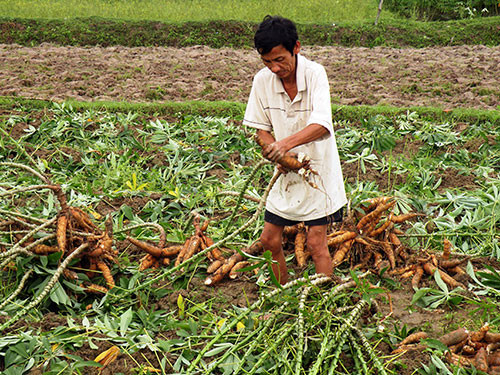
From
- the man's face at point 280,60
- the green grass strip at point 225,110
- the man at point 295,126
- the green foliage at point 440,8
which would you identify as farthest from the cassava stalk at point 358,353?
the green foliage at point 440,8

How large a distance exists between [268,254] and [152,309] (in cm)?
75

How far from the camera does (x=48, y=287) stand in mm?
2459

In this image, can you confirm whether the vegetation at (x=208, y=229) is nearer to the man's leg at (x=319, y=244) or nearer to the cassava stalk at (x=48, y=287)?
the cassava stalk at (x=48, y=287)

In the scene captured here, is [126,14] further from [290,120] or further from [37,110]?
[290,120]

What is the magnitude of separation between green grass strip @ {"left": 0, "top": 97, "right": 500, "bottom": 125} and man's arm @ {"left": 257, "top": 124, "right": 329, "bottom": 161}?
10.9 ft

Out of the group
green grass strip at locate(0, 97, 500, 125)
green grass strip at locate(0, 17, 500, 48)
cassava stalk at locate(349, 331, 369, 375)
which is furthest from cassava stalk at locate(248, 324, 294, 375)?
green grass strip at locate(0, 17, 500, 48)

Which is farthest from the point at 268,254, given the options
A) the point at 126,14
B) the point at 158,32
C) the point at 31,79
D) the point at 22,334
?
the point at 126,14

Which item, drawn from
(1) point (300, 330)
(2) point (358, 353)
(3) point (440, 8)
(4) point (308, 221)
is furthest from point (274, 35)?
(3) point (440, 8)

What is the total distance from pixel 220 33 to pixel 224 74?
2996 millimetres

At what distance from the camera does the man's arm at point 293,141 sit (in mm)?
2059

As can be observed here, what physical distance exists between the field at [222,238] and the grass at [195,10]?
17.0ft

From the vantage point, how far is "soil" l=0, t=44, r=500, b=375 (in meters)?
6.15

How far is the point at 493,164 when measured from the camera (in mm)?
4246

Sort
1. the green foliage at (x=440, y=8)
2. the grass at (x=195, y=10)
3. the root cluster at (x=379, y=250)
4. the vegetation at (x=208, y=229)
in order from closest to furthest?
the vegetation at (x=208, y=229) → the root cluster at (x=379, y=250) → the grass at (x=195, y=10) → the green foliage at (x=440, y=8)
